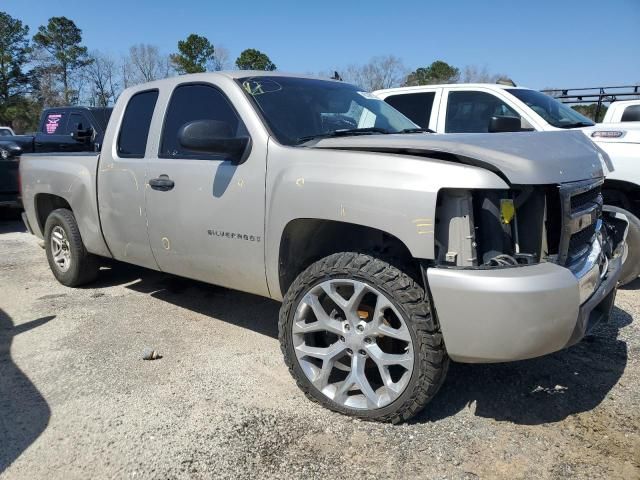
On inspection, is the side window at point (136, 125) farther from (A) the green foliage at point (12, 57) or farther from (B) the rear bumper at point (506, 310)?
(A) the green foliage at point (12, 57)

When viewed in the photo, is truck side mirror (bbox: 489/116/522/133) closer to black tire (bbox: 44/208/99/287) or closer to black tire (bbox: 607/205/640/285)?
black tire (bbox: 607/205/640/285)

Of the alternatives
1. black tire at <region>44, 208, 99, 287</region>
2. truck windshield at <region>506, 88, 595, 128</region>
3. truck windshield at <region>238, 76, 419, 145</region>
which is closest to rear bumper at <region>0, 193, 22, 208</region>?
black tire at <region>44, 208, 99, 287</region>

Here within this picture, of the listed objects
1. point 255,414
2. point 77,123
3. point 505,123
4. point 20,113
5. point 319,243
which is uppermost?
point 20,113

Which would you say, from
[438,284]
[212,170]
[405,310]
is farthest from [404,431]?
[212,170]

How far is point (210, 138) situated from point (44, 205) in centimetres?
355

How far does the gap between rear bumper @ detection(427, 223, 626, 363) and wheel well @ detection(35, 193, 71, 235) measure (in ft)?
14.8

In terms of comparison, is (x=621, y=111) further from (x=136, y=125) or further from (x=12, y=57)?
(x=12, y=57)

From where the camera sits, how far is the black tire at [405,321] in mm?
2555

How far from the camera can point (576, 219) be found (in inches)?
104

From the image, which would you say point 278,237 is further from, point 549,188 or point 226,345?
point 549,188

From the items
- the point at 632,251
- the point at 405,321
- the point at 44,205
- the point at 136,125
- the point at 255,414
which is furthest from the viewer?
the point at 44,205

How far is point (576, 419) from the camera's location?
2.85 meters

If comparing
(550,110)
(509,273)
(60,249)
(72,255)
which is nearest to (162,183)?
(72,255)

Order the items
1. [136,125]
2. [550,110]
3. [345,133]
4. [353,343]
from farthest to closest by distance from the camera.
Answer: [550,110] < [136,125] < [345,133] < [353,343]
